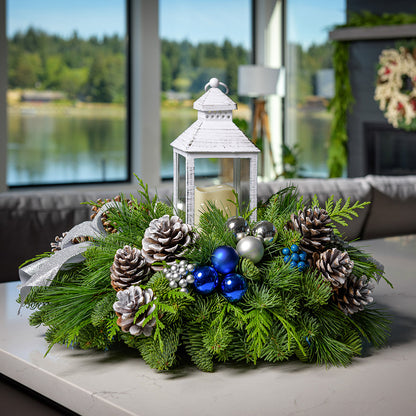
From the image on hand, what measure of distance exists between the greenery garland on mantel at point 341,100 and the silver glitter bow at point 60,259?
6.01 m

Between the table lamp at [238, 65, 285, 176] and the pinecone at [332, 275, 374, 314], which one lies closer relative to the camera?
the pinecone at [332, 275, 374, 314]

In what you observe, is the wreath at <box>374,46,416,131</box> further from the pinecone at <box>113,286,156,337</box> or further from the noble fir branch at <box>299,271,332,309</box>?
the pinecone at <box>113,286,156,337</box>

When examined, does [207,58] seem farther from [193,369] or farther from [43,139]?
[193,369]

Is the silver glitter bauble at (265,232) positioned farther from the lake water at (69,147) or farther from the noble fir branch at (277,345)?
the lake water at (69,147)

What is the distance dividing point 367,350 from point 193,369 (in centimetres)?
25

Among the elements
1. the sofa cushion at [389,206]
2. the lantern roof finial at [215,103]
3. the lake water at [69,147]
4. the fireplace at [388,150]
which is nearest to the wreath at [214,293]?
the lantern roof finial at [215,103]

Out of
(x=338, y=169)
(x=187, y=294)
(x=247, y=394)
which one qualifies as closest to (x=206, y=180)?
(x=187, y=294)

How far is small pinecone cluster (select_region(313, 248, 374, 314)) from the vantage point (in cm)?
86

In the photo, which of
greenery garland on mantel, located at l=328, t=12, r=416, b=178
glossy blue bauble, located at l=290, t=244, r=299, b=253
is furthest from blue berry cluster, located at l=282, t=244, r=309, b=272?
greenery garland on mantel, located at l=328, t=12, r=416, b=178

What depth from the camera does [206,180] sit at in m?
1.01

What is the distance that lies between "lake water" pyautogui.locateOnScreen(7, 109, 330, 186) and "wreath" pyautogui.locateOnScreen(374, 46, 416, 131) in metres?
2.00

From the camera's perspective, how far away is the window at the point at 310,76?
7.36 m

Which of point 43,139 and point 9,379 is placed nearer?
point 9,379

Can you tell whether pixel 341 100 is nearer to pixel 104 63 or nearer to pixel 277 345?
A: pixel 104 63
